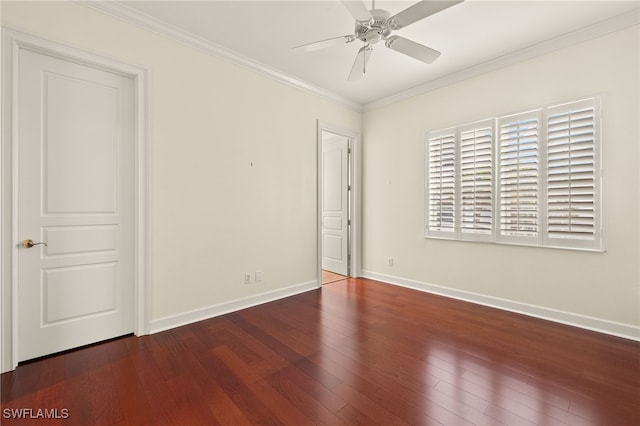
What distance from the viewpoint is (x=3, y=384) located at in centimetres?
196

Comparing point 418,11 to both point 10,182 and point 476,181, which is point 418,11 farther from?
point 10,182

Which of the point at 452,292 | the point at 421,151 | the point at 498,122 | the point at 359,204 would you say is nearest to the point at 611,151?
the point at 498,122

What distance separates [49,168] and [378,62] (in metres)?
3.49

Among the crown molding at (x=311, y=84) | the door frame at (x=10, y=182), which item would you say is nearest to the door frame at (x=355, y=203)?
the crown molding at (x=311, y=84)

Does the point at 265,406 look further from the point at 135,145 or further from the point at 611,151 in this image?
the point at 611,151

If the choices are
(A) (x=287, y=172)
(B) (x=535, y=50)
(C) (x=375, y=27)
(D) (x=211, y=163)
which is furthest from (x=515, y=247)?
(D) (x=211, y=163)

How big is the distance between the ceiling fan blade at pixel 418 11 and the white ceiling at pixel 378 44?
0.55 m

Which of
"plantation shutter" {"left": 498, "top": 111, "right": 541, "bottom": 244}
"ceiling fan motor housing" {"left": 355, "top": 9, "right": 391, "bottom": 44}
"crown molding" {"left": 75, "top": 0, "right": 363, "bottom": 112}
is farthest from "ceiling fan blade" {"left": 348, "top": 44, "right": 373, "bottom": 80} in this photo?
"plantation shutter" {"left": 498, "top": 111, "right": 541, "bottom": 244}

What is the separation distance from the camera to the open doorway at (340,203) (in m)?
4.92

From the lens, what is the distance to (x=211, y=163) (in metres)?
3.19

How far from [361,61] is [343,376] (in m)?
2.67

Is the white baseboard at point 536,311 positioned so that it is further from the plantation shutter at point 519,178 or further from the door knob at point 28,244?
the door knob at point 28,244

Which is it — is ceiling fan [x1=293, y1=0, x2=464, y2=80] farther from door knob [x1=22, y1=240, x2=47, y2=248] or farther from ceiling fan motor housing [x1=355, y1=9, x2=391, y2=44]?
door knob [x1=22, y1=240, x2=47, y2=248]

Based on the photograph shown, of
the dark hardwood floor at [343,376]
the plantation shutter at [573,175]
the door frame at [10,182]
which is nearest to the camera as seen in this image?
the dark hardwood floor at [343,376]
